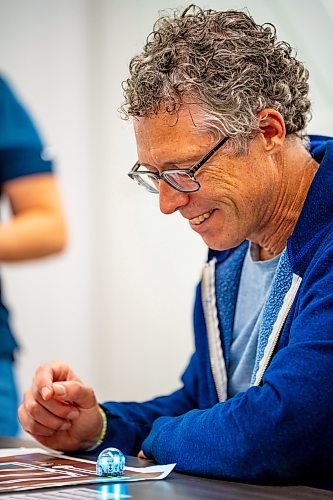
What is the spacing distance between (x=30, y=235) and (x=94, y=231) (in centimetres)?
182

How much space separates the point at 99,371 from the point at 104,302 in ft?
1.01

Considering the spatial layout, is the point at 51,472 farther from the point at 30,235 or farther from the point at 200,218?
the point at 30,235

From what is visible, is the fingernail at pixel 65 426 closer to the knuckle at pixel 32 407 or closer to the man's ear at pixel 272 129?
the knuckle at pixel 32 407

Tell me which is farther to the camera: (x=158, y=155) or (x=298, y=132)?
(x=298, y=132)

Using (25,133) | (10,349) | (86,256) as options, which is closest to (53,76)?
(86,256)

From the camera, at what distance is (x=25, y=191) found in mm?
2309

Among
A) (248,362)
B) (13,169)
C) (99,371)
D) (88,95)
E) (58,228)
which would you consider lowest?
(99,371)

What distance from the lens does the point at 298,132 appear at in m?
1.63

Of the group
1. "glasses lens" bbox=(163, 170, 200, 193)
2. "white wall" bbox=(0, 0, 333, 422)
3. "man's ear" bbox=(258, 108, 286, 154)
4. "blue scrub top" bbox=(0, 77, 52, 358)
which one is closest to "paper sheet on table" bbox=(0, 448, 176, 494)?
"glasses lens" bbox=(163, 170, 200, 193)

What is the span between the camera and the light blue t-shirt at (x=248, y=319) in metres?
1.69

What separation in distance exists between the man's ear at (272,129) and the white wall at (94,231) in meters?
2.15

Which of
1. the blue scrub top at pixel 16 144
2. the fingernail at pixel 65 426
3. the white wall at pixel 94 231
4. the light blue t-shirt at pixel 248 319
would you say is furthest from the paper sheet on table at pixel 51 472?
the white wall at pixel 94 231

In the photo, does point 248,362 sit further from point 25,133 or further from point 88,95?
point 88,95

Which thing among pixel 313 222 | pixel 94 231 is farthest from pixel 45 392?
pixel 94 231
